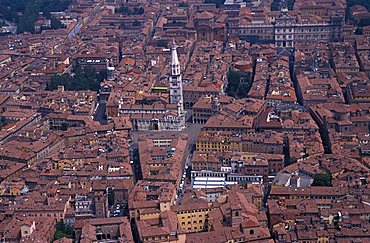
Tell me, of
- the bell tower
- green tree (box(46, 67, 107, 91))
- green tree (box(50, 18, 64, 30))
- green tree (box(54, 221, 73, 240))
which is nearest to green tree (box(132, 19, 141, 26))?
green tree (box(50, 18, 64, 30))

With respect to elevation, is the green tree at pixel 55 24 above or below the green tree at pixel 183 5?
below

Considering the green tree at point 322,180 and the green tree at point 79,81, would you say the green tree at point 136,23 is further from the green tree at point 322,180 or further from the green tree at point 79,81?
the green tree at point 322,180

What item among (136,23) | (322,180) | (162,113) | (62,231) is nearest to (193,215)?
(62,231)

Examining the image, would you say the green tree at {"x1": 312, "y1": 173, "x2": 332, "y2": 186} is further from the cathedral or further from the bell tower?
the bell tower

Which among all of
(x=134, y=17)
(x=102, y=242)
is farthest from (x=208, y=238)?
(x=134, y=17)

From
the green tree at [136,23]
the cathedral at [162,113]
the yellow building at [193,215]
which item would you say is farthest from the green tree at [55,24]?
the yellow building at [193,215]

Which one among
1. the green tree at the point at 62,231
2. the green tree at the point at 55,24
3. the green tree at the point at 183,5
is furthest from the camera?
the green tree at the point at 183,5

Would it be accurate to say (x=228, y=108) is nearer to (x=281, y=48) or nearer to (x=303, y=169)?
(x=303, y=169)
